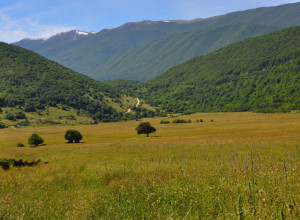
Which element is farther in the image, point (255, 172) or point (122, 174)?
point (122, 174)

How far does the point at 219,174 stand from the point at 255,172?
4.96 ft

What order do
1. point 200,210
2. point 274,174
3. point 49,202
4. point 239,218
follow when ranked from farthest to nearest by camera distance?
point 49,202, point 274,174, point 200,210, point 239,218

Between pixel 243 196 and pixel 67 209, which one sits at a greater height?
pixel 243 196

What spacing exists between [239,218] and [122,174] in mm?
9983

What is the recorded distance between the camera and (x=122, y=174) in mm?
14758

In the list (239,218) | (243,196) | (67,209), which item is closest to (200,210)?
(243,196)

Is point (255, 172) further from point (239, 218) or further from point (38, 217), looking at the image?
point (38, 217)

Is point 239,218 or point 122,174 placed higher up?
point 239,218

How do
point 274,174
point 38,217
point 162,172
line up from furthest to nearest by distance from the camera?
1. point 162,172
2. point 274,174
3. point 38,217

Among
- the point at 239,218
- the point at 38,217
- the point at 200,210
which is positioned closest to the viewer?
the point at 239,218

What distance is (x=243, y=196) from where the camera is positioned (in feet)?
26.3

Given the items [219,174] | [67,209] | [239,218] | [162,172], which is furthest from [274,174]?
[67,209]

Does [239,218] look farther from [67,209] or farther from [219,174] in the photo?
[67,209]

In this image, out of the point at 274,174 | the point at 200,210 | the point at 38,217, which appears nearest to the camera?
the point at 200,210
